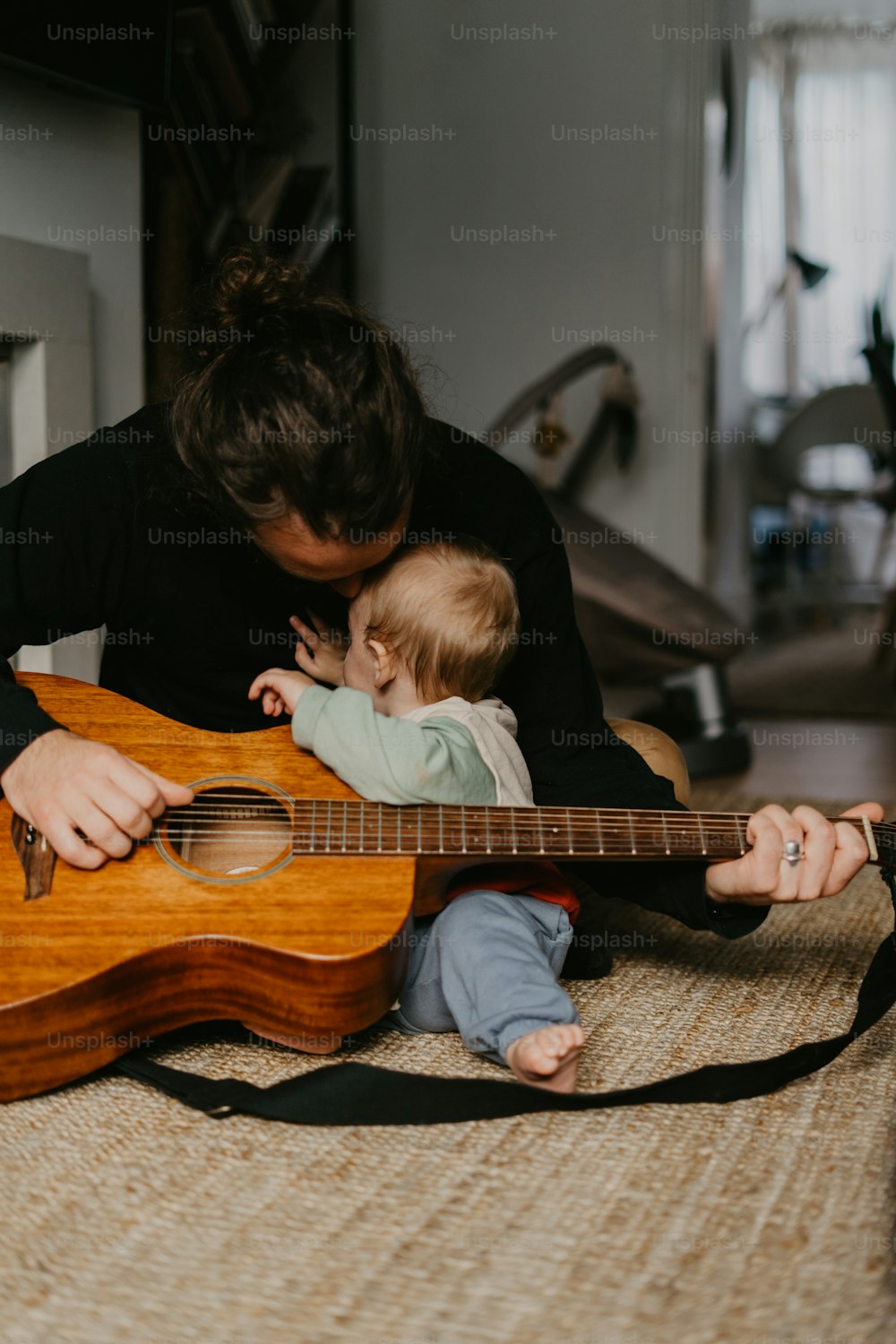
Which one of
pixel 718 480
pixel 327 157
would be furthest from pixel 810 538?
pixel 327 157

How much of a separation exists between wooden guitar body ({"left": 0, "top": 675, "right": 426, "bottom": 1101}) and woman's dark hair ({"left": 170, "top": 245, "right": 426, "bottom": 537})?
311 millimetres

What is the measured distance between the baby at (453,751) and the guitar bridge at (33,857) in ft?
0.80

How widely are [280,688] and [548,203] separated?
2.63 metres

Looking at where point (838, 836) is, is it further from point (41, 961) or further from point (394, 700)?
point (41, 961)

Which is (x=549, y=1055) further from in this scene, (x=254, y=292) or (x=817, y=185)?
(x=817, y=185)

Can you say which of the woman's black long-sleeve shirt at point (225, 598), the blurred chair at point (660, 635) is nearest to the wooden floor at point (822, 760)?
the blurred chair at point (660, 635)

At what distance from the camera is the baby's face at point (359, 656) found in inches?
47.4

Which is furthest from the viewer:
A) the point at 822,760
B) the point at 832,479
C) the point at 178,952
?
the point at 832,479

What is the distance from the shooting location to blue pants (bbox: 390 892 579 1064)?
3.41ft

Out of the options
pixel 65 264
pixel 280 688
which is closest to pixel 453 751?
pixel 280 688

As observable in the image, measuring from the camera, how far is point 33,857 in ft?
3.33

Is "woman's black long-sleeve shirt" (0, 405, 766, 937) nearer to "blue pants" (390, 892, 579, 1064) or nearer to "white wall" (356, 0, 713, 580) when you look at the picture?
"blue pants" (390, 892, 579, 1064)

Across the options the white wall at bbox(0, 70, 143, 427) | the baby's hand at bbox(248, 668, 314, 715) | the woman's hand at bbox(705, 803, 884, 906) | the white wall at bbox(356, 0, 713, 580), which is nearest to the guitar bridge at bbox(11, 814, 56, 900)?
the baby's hand at bbox(248, 668, 314, 715)

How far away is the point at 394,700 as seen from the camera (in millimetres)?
1218
